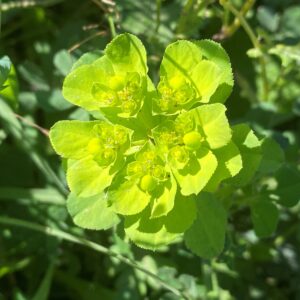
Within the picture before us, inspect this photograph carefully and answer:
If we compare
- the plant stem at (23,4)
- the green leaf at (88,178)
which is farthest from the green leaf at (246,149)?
the plant stem at (23,4)

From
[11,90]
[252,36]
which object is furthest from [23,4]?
[252,36]

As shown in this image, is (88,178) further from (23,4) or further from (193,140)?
(23,4)

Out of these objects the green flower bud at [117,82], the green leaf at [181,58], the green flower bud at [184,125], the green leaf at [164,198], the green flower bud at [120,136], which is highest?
the green flower bud at [117,82]

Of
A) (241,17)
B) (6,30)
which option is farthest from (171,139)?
(6,30)

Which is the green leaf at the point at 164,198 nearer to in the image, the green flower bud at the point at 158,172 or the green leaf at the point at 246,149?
the green flower bud at the point at 158,172

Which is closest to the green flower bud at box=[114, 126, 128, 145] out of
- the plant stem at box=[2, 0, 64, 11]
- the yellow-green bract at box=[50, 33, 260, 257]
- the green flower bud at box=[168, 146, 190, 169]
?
the yellow-green bract at box=[50, 33, 260, 257]
